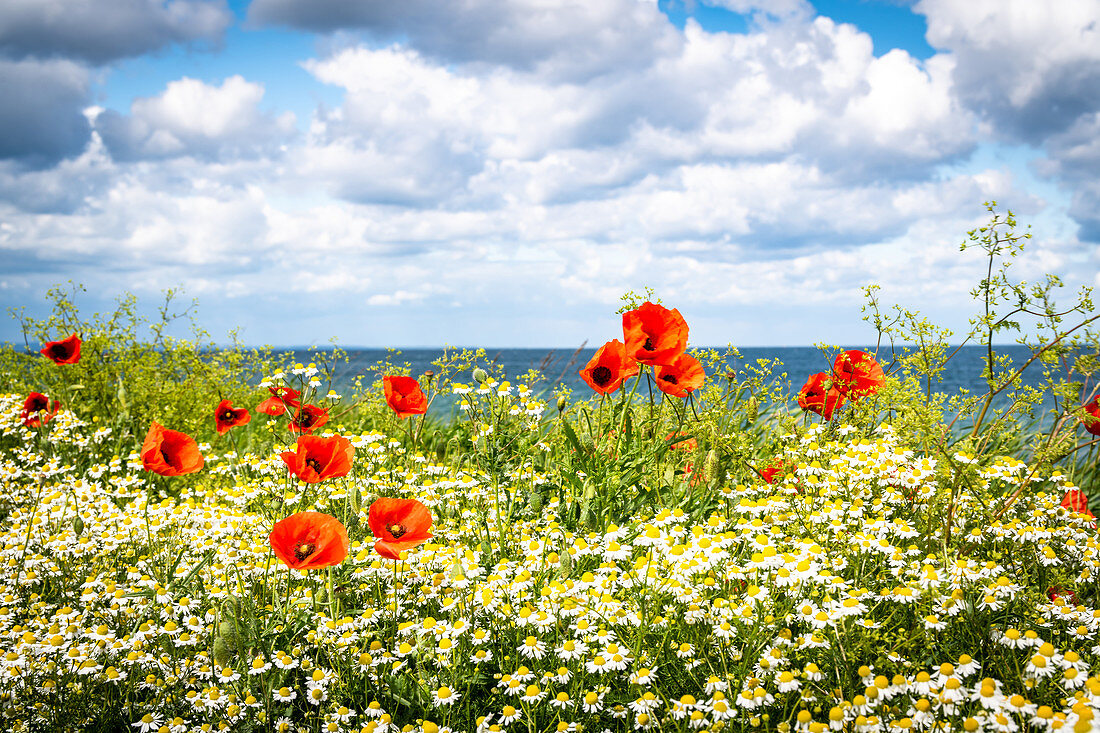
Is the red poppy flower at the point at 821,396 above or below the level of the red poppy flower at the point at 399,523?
above

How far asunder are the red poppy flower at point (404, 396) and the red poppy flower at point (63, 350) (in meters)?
3.07

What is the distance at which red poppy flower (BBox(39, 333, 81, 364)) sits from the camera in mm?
4820

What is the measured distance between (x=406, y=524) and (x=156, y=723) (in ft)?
3.13

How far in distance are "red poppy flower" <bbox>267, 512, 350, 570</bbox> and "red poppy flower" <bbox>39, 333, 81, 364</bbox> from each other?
379cm

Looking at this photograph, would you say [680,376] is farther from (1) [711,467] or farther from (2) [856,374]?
(2) [856,374]

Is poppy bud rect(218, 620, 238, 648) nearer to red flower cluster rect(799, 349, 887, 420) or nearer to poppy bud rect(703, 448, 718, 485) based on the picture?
poppy bud rect(703, 448, 718, 485)

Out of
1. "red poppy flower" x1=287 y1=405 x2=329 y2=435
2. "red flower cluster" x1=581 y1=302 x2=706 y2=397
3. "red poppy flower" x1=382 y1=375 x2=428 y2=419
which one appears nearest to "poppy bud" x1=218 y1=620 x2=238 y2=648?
"red poppy flower" x1=287 y1=405 x2=329 y2=435

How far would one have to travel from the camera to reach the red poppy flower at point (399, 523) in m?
2.26

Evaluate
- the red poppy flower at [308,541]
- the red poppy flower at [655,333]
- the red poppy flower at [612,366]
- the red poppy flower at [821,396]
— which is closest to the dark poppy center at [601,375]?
the red poppy flower at [612,366]

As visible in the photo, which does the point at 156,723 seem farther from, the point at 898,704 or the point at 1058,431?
the point at 1058,431

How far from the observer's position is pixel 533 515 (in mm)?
3500

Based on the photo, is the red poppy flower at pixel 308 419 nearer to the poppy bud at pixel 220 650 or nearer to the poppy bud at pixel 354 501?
the poppy bud at pixel 354 501


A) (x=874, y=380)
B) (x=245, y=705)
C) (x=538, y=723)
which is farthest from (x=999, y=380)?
(x=245, y=705)

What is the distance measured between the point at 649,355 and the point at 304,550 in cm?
164
